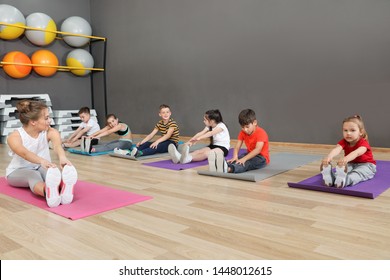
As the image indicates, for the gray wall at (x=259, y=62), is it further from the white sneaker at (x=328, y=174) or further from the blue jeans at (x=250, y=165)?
the white sneaker at (x=328, y=174)

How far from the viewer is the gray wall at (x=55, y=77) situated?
18.0 ft

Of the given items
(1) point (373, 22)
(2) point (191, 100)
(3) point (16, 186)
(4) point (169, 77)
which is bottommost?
(3) point (16, 186)

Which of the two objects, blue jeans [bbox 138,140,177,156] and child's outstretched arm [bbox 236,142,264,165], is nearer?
child's outstretched arm [bbox 236,142,264,165]

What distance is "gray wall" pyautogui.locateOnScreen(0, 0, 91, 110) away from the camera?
5.48m

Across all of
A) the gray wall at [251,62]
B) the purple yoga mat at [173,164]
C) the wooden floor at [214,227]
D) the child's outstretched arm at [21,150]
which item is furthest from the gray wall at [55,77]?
the wooden floor at [214,227]

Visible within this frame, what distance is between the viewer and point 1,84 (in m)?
5.39

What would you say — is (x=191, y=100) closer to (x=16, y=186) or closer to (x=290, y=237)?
(x=16, y=186)

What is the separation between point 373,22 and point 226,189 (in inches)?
105

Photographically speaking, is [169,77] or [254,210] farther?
[169,77]

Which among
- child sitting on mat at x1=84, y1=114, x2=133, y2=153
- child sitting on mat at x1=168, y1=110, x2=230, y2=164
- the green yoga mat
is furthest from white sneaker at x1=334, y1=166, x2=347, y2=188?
child sitting on mat at x1=84, y1=114, x2=133, y2=153

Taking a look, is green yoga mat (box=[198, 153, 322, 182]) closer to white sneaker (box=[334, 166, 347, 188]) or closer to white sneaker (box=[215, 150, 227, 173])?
white sneaker (box=[215, 150, 227, 173])

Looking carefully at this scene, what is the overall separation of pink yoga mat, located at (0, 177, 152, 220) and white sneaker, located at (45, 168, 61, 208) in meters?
0.03
